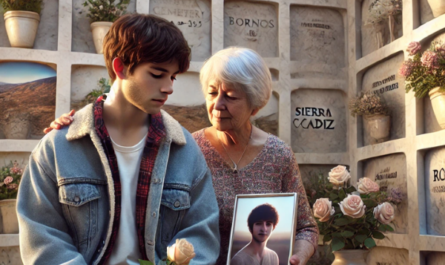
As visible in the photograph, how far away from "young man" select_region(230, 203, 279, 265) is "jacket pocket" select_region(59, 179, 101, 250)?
0.39 metres

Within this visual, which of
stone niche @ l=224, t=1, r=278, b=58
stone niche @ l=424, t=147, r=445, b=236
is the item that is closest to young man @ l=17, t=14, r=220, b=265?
stone niche @ l=424, t=147, r=445, b=236

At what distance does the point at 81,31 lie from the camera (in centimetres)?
358

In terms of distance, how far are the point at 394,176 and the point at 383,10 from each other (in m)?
0.98

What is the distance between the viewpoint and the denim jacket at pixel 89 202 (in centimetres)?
129

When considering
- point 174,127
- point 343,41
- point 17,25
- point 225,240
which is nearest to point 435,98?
point 343,41

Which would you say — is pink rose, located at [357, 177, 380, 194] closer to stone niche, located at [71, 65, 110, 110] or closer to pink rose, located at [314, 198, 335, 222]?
pink rose, located at [314, 198, 335, 222]

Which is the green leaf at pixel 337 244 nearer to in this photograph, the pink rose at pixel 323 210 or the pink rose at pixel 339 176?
the pink rose at pixel 323 210

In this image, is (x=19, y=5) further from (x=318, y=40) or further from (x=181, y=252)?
(x=181, y=252)

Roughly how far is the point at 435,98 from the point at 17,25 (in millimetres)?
2405

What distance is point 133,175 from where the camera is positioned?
1410 millimetres

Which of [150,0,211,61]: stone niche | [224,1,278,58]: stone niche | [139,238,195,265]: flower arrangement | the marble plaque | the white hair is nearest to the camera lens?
[139,238,195,265]: flower arrangement

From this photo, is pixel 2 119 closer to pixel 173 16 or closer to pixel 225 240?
pixel 173 16

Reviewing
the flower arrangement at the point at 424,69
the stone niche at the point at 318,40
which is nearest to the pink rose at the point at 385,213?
the flower arrangement at the point at 424,69

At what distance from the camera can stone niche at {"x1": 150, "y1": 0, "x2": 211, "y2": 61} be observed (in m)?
3.69
